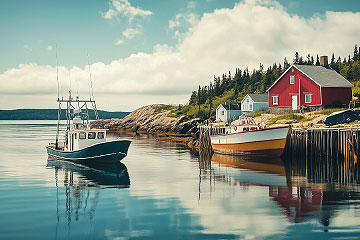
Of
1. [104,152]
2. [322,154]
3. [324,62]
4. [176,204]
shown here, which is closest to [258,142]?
[322,154]

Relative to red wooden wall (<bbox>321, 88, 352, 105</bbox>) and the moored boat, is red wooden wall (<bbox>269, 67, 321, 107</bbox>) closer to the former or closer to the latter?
red wooden wall (<bbox>321, 88, 352, 105</bbox>)

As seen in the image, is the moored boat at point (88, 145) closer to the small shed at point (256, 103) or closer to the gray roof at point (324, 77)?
the gray roof at point (324, 77)

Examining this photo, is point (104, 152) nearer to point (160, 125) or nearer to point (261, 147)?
point (261, 147)

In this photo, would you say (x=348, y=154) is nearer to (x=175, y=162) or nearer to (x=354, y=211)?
(x=175, y=162)

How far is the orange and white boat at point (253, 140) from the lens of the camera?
42.5m

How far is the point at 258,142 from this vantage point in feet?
145

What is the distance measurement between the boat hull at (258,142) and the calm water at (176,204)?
6.45m

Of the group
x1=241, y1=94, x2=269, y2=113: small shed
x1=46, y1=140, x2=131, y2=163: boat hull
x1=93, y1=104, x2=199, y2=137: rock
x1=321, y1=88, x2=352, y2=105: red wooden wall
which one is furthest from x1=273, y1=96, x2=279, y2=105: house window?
x1=46, y1=140, x2=131, y2=163: boat hull

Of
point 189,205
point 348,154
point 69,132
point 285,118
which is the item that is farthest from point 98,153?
point 285,118

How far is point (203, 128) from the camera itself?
57812mm

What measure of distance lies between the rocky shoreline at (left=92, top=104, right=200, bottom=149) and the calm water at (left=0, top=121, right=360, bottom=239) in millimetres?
30587

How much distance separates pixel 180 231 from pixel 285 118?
42995mm

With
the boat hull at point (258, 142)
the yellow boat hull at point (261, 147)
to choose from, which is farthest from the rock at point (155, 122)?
the yellow boat hull at point (261, 147)

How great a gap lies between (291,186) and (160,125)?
76.5 meters
